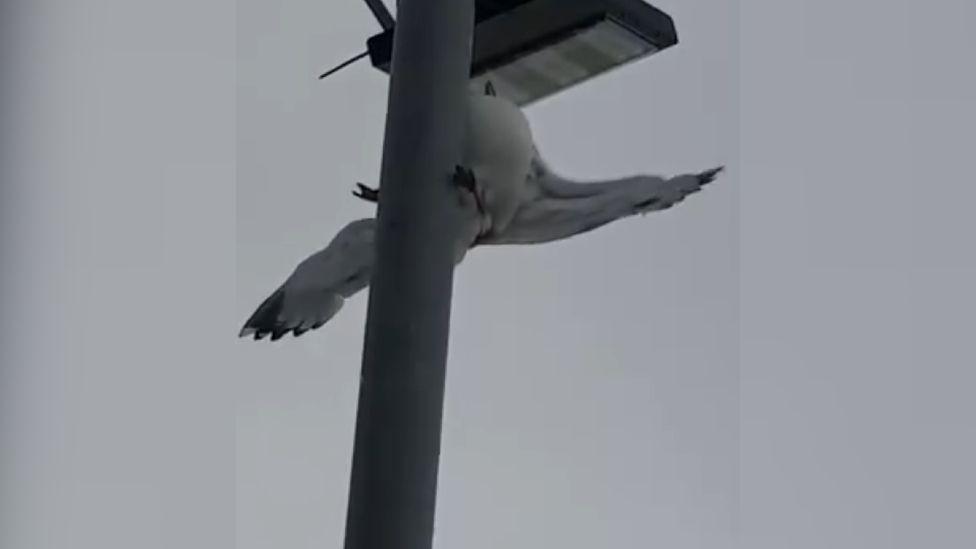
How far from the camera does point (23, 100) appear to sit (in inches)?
36.6

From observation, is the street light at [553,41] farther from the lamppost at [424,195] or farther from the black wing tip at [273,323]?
the black wing tip at [273,323]

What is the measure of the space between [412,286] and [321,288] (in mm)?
69

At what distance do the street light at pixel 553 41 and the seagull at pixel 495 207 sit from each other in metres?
0.03

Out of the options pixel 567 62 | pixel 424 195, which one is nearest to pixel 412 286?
pixel 424 195

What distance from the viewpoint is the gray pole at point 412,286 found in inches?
17.6

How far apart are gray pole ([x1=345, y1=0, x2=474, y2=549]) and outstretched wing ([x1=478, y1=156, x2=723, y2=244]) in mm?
41

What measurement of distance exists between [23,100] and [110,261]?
0.40 ft

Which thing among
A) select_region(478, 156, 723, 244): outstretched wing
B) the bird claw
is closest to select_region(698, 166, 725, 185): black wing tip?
select_region(478, 156, 723, 244): outstretched wing

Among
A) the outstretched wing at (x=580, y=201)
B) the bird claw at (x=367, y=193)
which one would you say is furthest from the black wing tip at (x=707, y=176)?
the bird claw at (x=367, y=193)

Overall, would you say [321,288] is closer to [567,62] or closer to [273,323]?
[273,323]

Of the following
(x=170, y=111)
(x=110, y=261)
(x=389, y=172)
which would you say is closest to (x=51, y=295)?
(x=110, y=261)

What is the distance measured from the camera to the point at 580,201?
52 cm

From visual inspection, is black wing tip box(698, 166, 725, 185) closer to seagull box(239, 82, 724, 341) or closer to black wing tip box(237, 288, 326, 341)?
seagull box(239, 82, 724, 341)

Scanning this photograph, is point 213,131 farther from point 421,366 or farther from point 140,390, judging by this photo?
point 421,366
